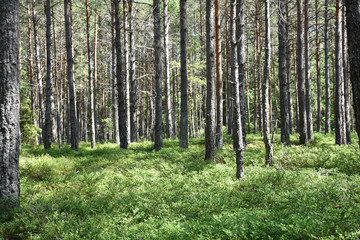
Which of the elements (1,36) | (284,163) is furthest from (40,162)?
(284,163)

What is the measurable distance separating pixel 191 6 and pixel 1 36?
1024 inches

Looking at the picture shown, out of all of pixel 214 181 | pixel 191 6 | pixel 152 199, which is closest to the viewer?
pixel 152 199

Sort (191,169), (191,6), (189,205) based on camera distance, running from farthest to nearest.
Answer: (191,6) < (191,169) < (189,205)

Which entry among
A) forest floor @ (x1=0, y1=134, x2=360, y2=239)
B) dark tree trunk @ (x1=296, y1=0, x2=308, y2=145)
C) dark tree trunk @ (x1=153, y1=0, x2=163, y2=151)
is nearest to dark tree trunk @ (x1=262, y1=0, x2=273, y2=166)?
forest floor @ (x1=0, y1=134, x2=360, y2=239)

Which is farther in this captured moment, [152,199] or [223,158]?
[223,158]

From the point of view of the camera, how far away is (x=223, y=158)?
33.3 ft

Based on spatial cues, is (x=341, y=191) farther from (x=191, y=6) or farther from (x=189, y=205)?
(x=191, y=6)

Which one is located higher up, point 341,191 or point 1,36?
point 1,36

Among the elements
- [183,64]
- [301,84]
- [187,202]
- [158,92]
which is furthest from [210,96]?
[301,84]

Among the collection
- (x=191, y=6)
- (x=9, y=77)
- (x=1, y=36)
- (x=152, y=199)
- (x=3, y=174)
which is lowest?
(x=152, y=199)

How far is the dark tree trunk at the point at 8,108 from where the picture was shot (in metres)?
5.18

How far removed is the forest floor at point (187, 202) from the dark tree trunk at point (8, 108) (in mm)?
520

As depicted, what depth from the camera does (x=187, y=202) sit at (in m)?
5.45

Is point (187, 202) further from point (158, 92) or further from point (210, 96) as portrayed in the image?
point (158, 92)
